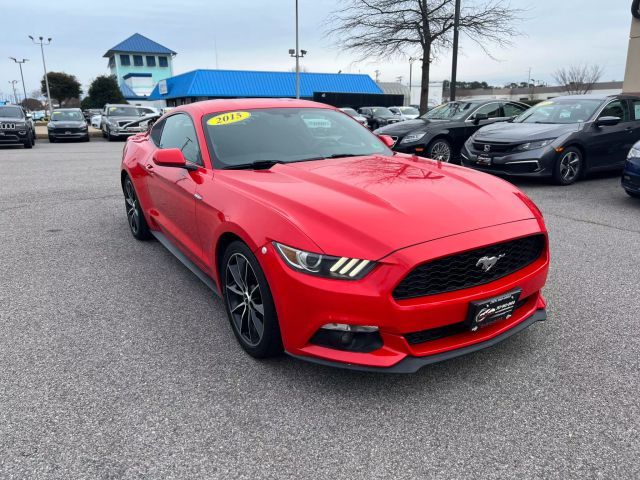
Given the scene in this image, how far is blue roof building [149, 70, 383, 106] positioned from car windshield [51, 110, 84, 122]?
19896mm

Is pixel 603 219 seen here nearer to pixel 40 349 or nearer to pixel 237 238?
pixel 237 238

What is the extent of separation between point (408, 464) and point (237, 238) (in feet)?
5.01

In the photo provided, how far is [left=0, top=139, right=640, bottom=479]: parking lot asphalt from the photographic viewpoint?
6.86 ft

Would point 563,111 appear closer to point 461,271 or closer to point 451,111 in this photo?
point 451,111

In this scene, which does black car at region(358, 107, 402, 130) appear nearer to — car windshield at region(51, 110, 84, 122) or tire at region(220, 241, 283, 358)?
car windshield at region(51, 110, 84, 122)

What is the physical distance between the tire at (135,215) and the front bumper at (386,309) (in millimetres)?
3077

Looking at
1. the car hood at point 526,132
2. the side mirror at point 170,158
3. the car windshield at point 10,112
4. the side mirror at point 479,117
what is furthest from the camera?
the car windshield at point 10,112

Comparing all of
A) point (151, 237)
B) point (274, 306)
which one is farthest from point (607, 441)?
point (151, 237)

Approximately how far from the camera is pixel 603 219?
6.14m

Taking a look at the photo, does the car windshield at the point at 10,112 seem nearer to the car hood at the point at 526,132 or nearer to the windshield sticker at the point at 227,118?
the car hood at the point at 526,132

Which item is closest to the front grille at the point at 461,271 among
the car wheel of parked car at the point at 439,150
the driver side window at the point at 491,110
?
the car wheel of parked car at the point at 439,150

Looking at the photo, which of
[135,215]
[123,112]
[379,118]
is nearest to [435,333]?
[135,215]

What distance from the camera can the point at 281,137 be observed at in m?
3.81

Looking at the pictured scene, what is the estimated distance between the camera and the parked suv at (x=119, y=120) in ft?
73.7
